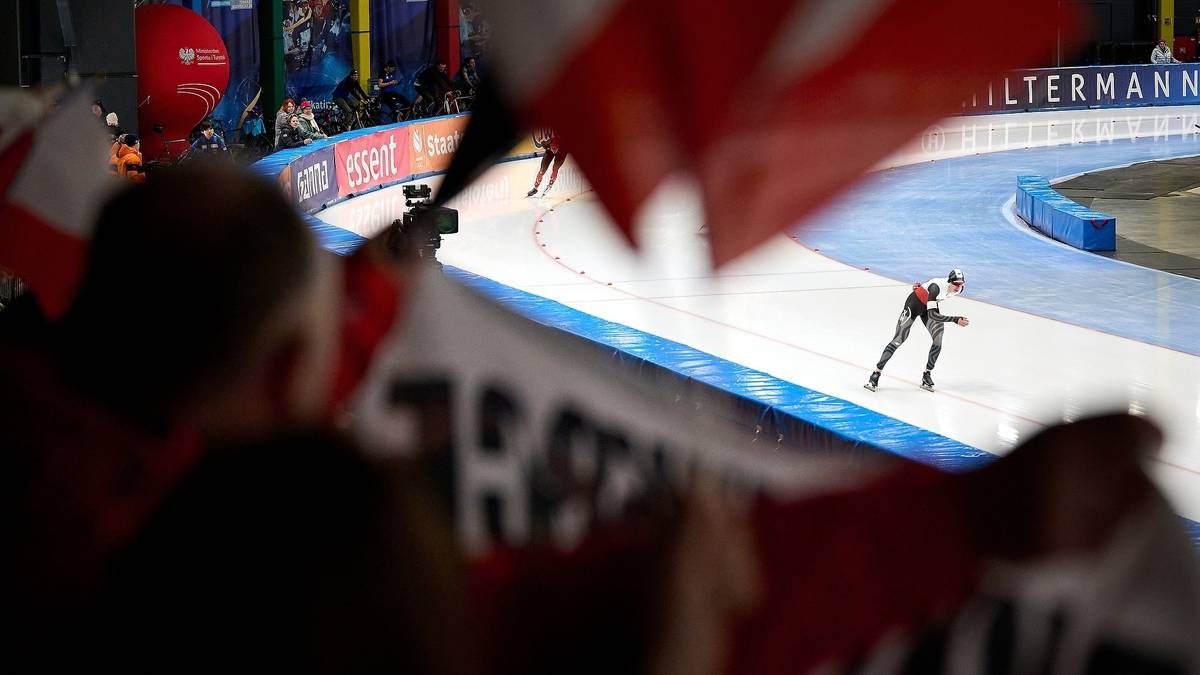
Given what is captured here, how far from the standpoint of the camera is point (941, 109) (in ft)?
2.12

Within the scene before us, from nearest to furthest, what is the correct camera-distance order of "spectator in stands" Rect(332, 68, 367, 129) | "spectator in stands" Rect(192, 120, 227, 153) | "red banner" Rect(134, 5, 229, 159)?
"spectator in stands" Rect(192, 120, 227, 153) < "red banner" Rect(134, 5, 229, 159) < "spectator in stands" Rect(332, 68, 367, 129)

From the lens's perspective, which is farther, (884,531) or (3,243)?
(3,243)

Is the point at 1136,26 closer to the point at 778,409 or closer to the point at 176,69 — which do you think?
the point at 176,69

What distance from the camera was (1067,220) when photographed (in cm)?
1545

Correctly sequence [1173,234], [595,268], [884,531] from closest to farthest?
[884,531]
[595,268]
[1173,234]

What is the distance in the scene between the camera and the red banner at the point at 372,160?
16.8 m

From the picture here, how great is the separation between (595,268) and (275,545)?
12743mm

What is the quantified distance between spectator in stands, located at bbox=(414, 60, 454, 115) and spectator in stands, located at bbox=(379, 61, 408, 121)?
0.37 meters

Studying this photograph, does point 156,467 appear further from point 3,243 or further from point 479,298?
point 3,243

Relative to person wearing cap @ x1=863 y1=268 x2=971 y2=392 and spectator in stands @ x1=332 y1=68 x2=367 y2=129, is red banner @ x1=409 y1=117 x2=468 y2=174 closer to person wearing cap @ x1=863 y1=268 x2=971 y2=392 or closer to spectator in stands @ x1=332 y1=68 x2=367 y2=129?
spectator in stands @ x1=332 y1=68 x2=367 y2=129

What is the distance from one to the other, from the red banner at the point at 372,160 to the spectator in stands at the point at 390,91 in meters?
3.47

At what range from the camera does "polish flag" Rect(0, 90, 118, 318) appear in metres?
1.46

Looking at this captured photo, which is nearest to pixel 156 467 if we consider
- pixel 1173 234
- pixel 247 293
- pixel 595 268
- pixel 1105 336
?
pixel 247 293

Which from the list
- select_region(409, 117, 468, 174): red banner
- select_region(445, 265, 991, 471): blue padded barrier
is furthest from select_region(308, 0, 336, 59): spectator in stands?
select_region(445, 265, 991, 471): blue padded barrier
